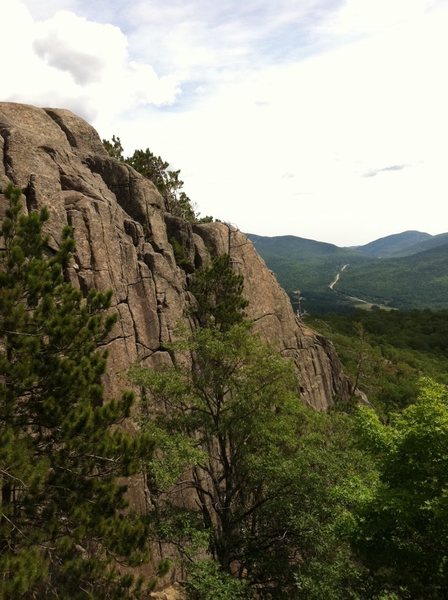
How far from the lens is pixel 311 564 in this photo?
60.1 ft

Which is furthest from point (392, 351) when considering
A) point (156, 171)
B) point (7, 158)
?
point (7, 158)

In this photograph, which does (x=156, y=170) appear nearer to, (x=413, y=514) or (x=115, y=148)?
(x=115, y=148)

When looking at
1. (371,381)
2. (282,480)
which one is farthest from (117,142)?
(371,381)

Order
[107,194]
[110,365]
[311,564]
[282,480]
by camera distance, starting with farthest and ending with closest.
Answer: 1. [107,194]
2. [110,365]
3. [282,480]
4. [311,564]

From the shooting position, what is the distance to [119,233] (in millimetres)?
28578

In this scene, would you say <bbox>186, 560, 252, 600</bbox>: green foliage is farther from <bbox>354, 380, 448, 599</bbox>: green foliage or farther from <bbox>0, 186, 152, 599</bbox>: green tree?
<bbox>354, 380, 448, 599</bbox>: green foliage

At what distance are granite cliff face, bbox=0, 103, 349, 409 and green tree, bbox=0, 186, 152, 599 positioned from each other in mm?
7999

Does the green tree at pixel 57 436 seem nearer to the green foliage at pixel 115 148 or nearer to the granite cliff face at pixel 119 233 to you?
the granite cliff face at pixel 119 233

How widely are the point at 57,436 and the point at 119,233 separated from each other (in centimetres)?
1685

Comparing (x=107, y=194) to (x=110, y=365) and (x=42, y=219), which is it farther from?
(x=42, y=219)

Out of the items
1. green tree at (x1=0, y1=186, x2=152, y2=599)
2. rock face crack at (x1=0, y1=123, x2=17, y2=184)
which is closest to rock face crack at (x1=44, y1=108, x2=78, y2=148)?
rock face crack at (x1=0, y1=123, x2=17, y2=184)

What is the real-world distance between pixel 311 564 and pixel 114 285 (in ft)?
58.4

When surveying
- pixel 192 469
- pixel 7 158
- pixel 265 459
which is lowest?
pixel 192 469

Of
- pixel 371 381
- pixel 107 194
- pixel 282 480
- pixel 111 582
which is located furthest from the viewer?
pixel 371 381
